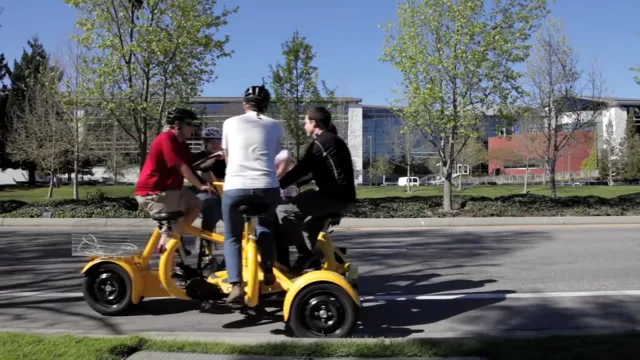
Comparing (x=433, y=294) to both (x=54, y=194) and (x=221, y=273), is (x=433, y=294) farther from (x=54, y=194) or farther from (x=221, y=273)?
(x=54, y=194)

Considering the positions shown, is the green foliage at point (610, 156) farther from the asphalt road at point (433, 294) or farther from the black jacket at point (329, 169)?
the black jacket at point (329, 169)

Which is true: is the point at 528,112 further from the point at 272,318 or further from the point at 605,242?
the point at 272,318

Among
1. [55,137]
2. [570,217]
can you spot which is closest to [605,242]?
[570,217]

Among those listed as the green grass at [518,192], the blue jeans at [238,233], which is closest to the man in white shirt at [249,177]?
the blue jeans at [238,233]

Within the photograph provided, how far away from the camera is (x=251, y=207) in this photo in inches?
199

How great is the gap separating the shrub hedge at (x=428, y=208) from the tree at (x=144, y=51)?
7.82 ft

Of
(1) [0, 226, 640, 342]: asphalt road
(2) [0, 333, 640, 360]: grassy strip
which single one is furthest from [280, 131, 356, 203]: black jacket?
(2) [0, 333, 640, 360]: grassy strip

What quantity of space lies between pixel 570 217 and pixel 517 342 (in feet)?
48.2

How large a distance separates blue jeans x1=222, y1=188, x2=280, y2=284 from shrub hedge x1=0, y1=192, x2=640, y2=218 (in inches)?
499

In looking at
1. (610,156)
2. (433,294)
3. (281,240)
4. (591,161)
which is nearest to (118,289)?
(281,240)

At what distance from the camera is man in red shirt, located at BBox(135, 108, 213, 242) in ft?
18.5

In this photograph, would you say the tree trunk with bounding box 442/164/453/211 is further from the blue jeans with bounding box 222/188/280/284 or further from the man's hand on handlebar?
the blue jeans with bounding box 222/188/280/284

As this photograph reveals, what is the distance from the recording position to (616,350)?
4336mm

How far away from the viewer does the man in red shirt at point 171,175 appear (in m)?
5.65
